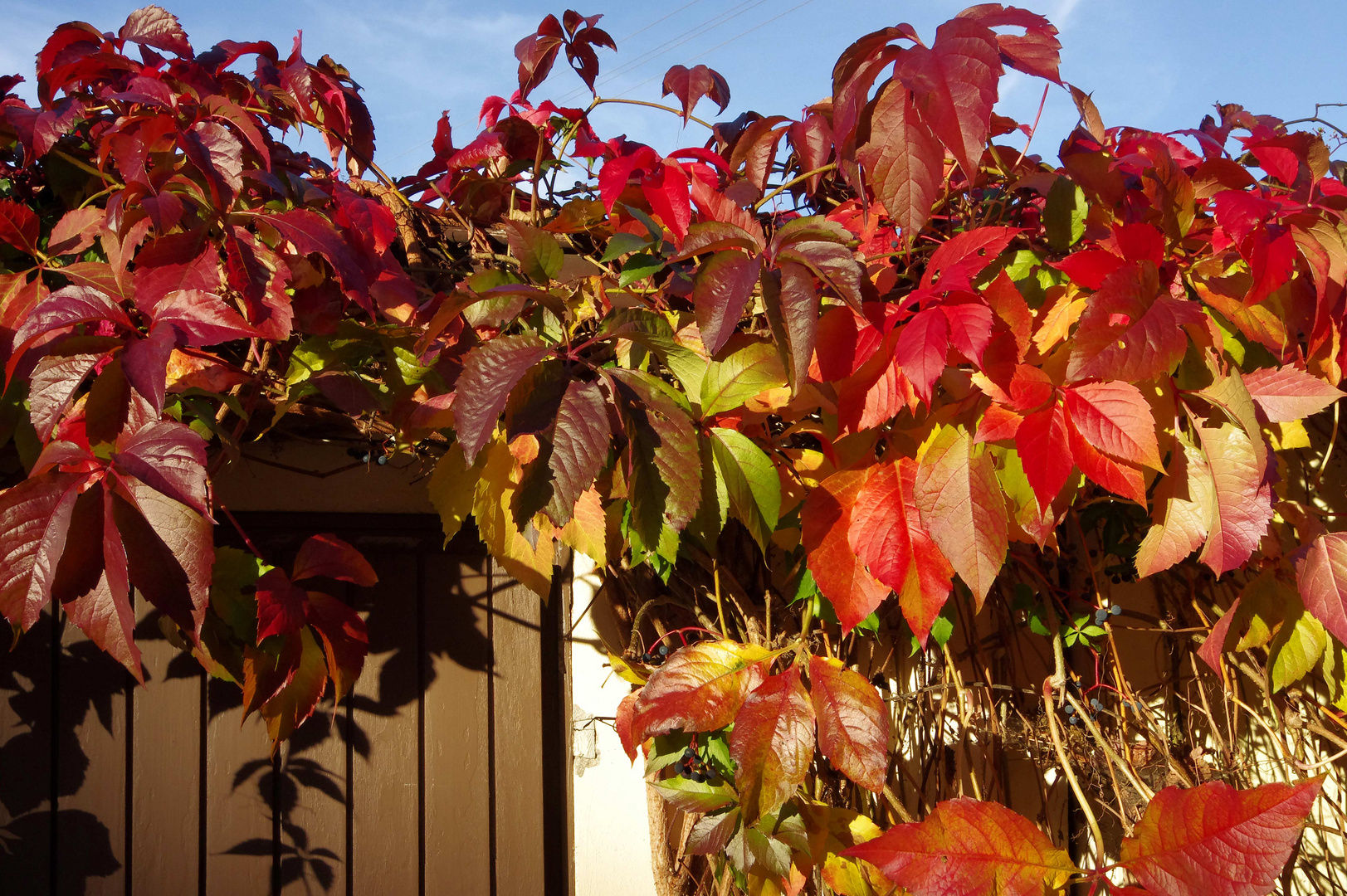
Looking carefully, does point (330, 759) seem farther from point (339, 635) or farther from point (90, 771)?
point (339, 635)

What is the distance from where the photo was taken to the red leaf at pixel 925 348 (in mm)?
710

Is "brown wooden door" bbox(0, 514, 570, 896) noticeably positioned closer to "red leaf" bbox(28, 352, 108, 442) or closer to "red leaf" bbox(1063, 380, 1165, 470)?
"red leaf" bbox(28, 352, 108, 442)

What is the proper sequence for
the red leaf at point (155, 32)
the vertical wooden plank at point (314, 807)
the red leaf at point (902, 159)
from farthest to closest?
1. the vertical wooden plank at point (314, 807)
2. the red leaf at point (155, 32)
3. the red leaf at point (902, 159)

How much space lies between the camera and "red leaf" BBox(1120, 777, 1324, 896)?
0.67 meters

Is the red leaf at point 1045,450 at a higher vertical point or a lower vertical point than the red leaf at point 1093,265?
lower

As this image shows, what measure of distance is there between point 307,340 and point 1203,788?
103cm

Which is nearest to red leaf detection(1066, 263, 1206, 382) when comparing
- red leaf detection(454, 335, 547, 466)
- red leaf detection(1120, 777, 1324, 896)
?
red leaf detection(1120, 777, 1324, 896)

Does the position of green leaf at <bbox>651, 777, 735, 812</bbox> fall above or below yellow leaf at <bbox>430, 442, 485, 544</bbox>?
below

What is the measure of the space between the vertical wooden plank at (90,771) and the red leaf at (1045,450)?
5.04ft

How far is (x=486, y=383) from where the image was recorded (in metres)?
0.64

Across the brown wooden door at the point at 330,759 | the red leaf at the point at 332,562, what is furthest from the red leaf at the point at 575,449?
the brown wooden door at the point at 330,759

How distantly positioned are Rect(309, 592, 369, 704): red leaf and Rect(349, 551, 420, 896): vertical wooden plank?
21.3 inches

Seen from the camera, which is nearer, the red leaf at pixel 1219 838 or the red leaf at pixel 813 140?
the red leaf at pixel 1219 838

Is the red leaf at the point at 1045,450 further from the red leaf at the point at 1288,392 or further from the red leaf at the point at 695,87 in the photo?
the red leaf at the point at 695,87
